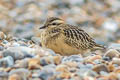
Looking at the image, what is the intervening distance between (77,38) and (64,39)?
523 millimetres

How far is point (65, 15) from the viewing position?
19359 millimetres

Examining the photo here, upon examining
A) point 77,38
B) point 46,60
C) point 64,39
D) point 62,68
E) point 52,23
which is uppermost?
point 52,23

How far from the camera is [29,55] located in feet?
24.6

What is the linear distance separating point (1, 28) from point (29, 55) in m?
9.19

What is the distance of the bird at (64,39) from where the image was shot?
882 centimetres

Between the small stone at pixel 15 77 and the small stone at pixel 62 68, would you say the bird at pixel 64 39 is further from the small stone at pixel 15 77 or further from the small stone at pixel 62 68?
the small stone at pixel 15 77

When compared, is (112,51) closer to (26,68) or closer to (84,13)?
(26,68)

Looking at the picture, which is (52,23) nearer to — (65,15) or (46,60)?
(46,60)

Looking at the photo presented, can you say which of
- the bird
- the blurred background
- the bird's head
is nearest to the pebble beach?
the blurred background

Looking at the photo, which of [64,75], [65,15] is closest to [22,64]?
[64,75]

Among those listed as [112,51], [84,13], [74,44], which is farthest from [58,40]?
[84,13]

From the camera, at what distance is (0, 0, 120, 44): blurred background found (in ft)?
56.9

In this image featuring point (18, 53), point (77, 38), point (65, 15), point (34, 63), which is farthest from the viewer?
point (65, 15)

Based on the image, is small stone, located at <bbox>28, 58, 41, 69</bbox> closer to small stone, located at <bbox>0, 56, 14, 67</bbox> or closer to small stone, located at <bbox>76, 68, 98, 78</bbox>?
small stone, located at <bbox>0, 56, 14, 67</bbox>
